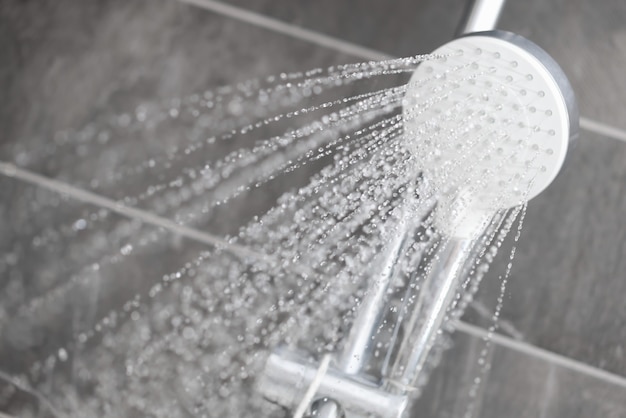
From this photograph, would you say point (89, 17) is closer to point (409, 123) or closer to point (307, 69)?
point (307, 69)

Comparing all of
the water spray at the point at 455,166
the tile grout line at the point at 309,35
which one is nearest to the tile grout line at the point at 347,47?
the tile grout line at the point at 309,35

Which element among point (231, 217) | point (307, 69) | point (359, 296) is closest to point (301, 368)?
point (359, 296)

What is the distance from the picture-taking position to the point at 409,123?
2.53 ft

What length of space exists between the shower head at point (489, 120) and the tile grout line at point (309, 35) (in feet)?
0.63

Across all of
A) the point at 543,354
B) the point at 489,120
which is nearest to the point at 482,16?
the point at 489,120

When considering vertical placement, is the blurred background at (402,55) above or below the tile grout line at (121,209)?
above

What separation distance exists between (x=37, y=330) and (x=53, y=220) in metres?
0.14

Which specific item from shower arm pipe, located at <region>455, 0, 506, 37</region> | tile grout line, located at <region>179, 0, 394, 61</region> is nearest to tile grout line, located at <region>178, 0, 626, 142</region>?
tile grout line, located at <region>179, 0, 394, 61</region>

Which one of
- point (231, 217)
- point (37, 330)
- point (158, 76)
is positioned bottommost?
point (37, 330)

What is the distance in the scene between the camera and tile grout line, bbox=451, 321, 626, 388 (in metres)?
0.94

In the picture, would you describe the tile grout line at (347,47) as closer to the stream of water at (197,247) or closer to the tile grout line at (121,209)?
the stream of water at (197,247)

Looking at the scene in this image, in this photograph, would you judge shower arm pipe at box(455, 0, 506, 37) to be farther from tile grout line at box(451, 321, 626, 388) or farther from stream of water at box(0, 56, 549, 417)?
tile grout line at box(451, 321, 626, 388)

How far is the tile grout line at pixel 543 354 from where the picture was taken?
94 centimetres

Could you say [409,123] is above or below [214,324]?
above
